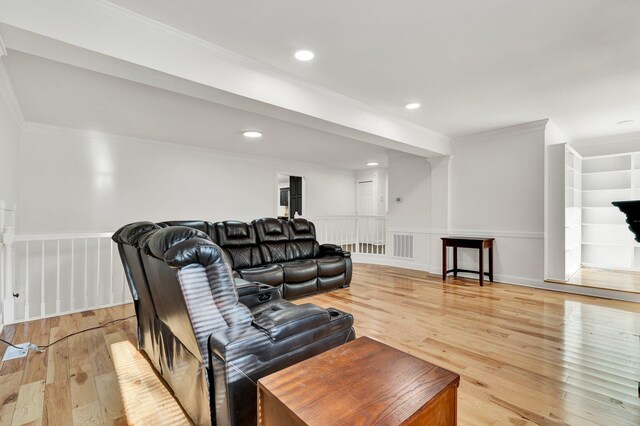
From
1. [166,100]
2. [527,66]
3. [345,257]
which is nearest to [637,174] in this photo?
[527,66]

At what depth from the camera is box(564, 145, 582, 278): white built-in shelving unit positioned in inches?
174

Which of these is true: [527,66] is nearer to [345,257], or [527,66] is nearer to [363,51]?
[363,51]

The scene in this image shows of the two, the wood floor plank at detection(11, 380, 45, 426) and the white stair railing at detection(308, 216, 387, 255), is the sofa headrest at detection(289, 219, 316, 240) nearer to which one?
the white stair railing at detection(308, 216, 387, 255)

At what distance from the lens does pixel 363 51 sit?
2.49 meters

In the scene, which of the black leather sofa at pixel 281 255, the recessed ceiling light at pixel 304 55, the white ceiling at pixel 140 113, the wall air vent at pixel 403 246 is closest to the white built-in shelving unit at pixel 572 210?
the wall air vent at pixel 403 246

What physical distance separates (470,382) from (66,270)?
17.7ft

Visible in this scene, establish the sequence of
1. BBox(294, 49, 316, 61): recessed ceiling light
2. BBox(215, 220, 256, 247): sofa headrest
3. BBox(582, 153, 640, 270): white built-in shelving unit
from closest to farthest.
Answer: BBox(294, 49, 316, 61): recessed ceiling light, BBox(215, 220, 256, 247): sofa headrest, BBox(582, 153, 640, 270): white built-in shelving unit

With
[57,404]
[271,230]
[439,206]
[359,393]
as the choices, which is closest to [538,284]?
[439,206]

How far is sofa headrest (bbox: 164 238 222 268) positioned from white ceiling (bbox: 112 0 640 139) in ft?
5.20

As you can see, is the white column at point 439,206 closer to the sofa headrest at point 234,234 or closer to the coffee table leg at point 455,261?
the coffee table leg at point 455,261

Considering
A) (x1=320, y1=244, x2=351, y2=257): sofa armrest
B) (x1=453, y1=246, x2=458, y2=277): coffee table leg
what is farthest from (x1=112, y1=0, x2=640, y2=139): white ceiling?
(x1=453, y1=246, x2=458, y2=277): coffee table leg

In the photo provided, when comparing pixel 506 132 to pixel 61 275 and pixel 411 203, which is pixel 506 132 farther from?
pixel 61 275

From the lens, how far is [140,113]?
12.5 ft

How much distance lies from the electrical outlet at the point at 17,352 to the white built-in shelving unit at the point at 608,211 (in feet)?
25.6
